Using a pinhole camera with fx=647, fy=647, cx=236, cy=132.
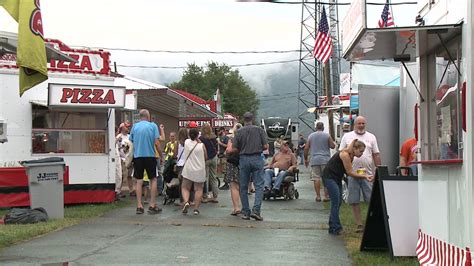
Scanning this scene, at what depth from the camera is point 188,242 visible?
28.8 ft

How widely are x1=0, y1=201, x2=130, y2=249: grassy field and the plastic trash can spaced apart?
0.91ft

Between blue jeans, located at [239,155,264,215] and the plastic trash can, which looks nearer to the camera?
the plastic trash can

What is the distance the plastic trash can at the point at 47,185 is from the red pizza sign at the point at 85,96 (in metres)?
1.92

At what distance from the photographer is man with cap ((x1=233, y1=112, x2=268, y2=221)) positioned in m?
11.1

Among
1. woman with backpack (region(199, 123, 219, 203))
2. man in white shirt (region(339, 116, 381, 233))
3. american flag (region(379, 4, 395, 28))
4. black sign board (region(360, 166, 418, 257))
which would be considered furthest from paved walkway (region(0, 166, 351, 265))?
american flag (region(379, 4, 395, 28))

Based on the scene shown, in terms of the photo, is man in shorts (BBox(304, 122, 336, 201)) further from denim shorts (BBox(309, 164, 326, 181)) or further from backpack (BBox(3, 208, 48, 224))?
backpack (BBox(3, 208, 48, 224))

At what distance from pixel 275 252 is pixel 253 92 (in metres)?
97.5

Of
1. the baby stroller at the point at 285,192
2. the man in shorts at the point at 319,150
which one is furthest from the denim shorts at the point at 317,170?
the baby stroller at the point at 285,192

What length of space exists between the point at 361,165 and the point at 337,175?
0.90m

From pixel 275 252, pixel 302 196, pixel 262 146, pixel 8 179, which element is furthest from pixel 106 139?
pixel 275 252

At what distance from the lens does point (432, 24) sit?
5477mm

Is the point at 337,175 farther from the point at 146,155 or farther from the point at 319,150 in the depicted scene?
the point at 319,150

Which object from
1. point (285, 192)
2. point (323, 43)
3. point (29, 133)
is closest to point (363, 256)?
point (285, 192)

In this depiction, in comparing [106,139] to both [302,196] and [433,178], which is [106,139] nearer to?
[302,196]
